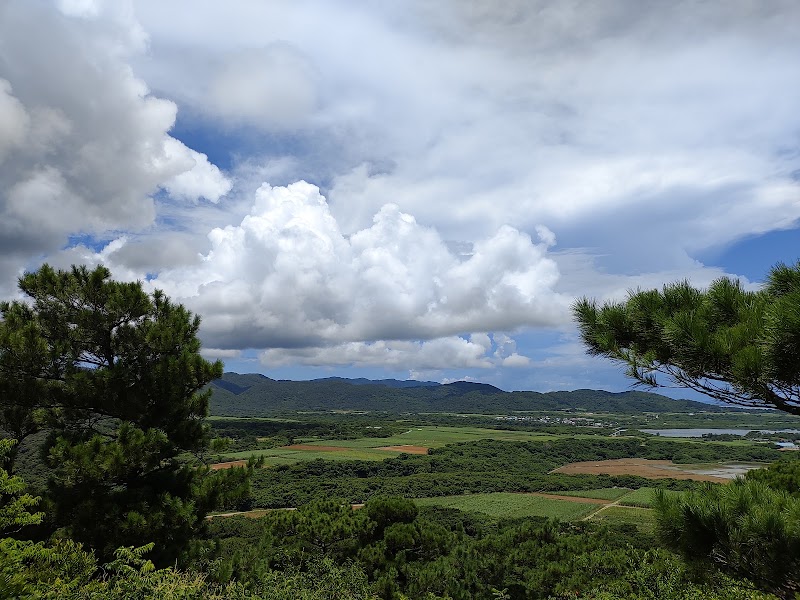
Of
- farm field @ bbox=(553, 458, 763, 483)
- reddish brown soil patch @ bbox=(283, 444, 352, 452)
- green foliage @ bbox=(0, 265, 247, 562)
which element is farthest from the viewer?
reddish brown soil patch @ bbox=(283, 444, 352, 452)

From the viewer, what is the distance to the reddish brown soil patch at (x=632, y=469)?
87012 mm

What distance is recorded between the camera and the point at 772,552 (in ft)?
18.7

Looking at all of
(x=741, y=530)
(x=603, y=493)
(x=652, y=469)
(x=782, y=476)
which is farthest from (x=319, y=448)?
(x=741, y=530)

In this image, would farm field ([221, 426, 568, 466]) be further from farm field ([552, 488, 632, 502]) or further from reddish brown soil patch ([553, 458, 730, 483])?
farm field ([552, 488, 632, 502])

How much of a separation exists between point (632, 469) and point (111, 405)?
10503 centimetres

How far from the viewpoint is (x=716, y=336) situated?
577 cm

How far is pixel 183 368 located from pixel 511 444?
412 ft

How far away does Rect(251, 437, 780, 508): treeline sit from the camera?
240 ft

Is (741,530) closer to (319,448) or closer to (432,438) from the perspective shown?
(319,448)

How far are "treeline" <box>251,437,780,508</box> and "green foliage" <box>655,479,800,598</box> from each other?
52.5 metres

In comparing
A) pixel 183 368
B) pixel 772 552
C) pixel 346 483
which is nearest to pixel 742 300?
pixel 772 552

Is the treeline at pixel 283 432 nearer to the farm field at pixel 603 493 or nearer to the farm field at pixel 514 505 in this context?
the farm field at pixel 514 505

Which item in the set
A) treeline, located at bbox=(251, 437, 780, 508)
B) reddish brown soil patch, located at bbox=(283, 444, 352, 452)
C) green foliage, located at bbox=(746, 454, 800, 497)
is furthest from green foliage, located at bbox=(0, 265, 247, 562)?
reddish brown soil patch, located at bbox=(283, 444, 352, 452)

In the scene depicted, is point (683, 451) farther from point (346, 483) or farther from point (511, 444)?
point (346, 483)
